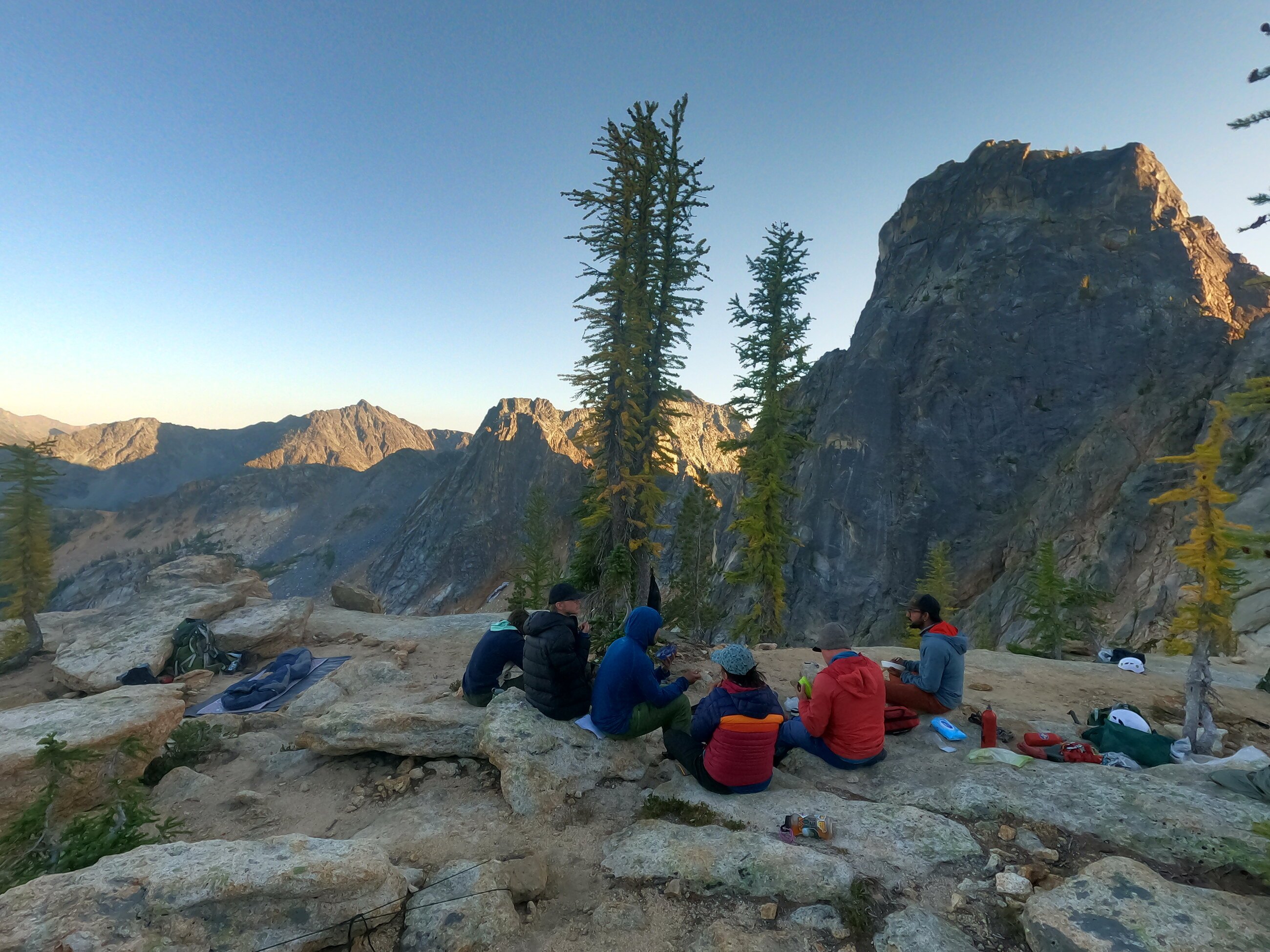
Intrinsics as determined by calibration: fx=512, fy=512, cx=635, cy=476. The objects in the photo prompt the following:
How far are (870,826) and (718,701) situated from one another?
1679 mm

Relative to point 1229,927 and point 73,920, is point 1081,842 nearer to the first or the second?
point 1229,927

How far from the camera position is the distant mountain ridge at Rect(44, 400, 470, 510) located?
13538 centimetres

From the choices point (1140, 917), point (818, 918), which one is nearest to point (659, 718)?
point (818, 918)

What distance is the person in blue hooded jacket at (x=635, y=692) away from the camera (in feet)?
19.0

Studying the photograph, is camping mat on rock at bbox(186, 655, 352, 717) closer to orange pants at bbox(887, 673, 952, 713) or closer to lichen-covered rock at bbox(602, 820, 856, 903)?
lichen-covered rock at bbox(602, 820, 856, 903)

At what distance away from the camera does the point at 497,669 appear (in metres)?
7.46

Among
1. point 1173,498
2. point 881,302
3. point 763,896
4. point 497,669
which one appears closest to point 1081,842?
point 763,896

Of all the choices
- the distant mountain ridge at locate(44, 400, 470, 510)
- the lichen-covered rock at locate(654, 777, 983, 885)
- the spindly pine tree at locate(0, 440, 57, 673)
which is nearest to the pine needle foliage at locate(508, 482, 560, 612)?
the spindly pine tree at locate(0, 440, 57, 673)

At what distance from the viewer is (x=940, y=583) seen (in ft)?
103

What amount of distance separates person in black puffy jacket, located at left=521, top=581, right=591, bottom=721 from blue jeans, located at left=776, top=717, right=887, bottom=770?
240 cm

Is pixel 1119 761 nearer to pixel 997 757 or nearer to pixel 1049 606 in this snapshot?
pixel 997 757

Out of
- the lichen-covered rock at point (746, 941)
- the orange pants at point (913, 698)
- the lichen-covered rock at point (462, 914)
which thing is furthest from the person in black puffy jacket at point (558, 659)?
the orange pants at point (913, 698)

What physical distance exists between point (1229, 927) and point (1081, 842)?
149cm

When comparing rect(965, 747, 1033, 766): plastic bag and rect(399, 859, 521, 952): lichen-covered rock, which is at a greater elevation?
rect(965, 747, 1033, 766): plastic bag
